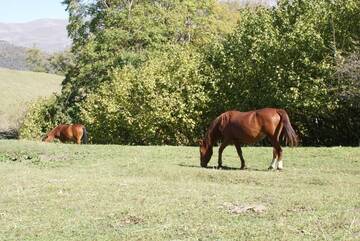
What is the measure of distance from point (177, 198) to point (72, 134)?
18046 mm

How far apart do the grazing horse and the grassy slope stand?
55.6 meters

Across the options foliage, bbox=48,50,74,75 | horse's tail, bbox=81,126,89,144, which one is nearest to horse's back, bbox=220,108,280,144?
horse's tail, bbox=81,126,89,144

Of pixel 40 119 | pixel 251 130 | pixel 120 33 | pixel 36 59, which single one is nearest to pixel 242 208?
pixel 251 130

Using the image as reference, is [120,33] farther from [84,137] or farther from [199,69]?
[84,137]

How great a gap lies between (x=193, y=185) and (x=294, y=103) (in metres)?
16.2

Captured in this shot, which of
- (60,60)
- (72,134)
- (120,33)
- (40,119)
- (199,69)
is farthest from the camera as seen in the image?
(60,60)

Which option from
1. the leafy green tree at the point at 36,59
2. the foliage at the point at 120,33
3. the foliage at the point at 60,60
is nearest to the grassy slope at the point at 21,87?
the foliage at the point at 60,60

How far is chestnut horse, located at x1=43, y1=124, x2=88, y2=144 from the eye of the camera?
2841 cm

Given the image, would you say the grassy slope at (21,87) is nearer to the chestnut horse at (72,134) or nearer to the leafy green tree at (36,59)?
the leafy green tree at (36,59)

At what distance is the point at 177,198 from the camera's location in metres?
11.4

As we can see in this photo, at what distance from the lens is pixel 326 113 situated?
29.3m

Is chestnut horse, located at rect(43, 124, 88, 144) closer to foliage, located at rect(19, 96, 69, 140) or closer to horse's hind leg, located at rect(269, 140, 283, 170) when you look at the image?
horse's hind leg, located at rect(269, 140, 283, 170)

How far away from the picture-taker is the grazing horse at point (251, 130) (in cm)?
1572

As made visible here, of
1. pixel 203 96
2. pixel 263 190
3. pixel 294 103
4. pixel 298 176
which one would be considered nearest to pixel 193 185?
pixel 263 190
